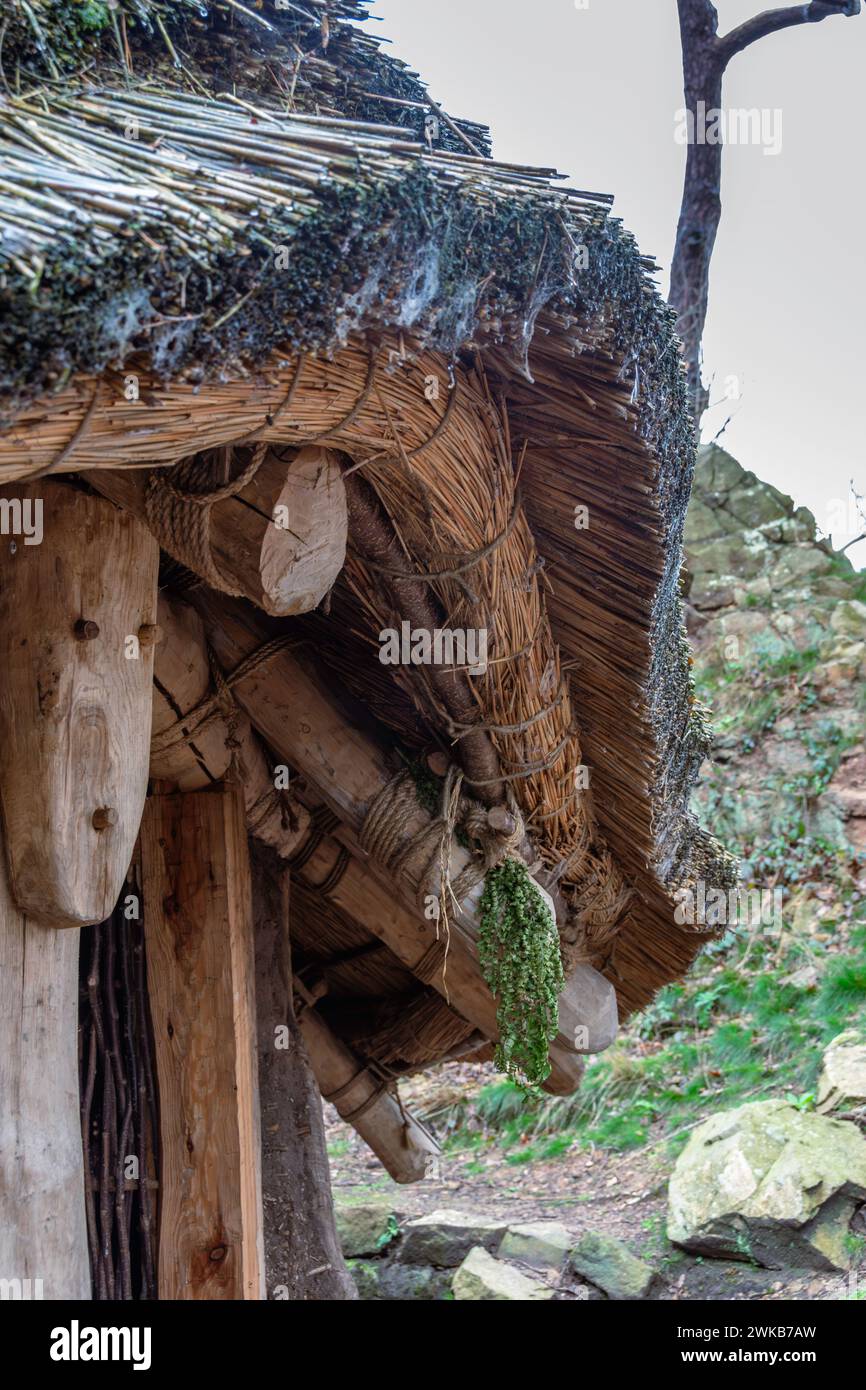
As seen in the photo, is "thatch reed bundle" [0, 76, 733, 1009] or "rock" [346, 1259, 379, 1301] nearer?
"thatch reed bundle" [0, 76, 733, 1009]

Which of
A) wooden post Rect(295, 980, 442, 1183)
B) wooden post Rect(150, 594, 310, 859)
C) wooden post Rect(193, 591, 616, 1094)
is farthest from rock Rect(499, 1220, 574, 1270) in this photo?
wooden post Rect(150, 594, 310, 859)

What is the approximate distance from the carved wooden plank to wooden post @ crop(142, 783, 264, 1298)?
2.23 ft

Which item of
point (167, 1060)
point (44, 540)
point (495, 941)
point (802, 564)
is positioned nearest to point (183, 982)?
point (167, 1060)

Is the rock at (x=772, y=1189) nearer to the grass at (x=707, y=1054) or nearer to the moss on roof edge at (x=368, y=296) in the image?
the grass at (x=707, y=1054)

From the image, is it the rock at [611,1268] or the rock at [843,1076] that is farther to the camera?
the rock at [843,1076]

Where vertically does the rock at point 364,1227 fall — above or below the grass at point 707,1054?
below

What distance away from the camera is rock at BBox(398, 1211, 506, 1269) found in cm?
573

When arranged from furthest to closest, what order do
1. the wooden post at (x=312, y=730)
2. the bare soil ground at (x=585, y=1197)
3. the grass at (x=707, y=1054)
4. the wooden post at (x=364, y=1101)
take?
the grass at (x=707, y=1054), the bare soil ground at (x=585, y=1197), the wooden post at (x=364, y=1101), the wooden post at (x=312, y=730)

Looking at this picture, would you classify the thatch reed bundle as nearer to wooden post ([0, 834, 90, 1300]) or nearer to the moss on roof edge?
the moss on roof edge

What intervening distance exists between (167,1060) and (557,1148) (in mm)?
4853

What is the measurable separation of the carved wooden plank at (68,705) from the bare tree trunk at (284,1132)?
1254mm

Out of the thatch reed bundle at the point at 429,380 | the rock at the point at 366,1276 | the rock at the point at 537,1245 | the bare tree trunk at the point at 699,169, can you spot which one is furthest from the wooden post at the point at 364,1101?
the bare tree trunk at the point at 699,169

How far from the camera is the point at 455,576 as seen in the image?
2479 mm

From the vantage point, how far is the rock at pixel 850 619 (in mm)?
9102
